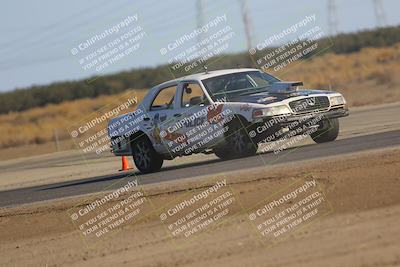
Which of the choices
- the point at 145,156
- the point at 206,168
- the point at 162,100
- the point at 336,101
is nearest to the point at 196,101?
the point at 206,168

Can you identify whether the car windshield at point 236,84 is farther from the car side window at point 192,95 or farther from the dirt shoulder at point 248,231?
the dirt shoulder at point 248,231

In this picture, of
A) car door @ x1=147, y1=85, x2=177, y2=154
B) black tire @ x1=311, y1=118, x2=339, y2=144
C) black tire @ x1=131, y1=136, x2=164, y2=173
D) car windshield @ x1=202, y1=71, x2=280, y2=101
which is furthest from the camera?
black tire @ x1=131, y1=136, x2=164, y2=173

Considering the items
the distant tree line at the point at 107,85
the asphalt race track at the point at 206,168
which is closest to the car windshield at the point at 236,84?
the asphalt race track at the point at 206,168

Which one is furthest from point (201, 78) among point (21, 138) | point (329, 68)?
point (329, 68)

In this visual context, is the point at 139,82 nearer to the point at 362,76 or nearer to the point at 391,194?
the point at 362,76

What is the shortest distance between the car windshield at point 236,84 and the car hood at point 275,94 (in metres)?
0.20

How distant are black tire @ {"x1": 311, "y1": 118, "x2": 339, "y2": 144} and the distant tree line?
6119 centimetres

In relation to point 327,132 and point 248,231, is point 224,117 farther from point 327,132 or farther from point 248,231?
point 248,231

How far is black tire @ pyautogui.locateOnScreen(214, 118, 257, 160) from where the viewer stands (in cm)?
1711

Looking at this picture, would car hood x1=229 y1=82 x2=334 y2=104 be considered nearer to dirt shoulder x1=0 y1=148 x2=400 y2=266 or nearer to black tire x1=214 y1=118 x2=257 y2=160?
black tire x1=214 y1=118 x2=257 y2=160

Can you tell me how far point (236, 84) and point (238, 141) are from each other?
47.0 inches

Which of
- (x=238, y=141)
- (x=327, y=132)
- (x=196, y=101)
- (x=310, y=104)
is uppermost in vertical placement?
(x=196, y=101)

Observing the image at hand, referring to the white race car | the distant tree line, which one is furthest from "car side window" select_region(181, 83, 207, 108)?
the distant tree line

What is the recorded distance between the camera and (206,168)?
17062 mm
